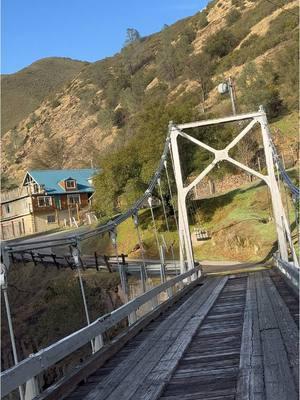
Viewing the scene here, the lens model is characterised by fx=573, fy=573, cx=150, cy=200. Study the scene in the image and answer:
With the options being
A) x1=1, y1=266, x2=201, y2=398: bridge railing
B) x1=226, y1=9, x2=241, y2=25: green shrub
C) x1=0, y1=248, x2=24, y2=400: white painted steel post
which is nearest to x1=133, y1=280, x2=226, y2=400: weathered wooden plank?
x1=1, y1=266, x2=201, y2=398: bridge railing

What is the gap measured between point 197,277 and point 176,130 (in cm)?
714

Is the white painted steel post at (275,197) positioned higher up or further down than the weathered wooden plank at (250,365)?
higher up

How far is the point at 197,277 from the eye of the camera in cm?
2225

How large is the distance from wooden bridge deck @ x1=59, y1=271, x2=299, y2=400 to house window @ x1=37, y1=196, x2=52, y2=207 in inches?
2317

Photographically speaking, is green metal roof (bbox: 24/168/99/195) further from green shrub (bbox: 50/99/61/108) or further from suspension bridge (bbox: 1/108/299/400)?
green shrub (bbox: 50/99/61/108)

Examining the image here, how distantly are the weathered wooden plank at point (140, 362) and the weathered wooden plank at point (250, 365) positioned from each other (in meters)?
1.13

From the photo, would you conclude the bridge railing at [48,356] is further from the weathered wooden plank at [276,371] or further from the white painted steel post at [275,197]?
the white painted steel post at [275,197]

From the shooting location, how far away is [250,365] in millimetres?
6445

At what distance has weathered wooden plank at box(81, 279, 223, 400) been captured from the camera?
6.04 meters

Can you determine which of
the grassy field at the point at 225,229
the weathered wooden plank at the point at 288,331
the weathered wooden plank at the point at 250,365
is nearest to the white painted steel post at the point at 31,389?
the weathered wooden plank at the point at 250,365

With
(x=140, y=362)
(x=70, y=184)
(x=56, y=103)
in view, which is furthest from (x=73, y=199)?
(x=56, y=103)

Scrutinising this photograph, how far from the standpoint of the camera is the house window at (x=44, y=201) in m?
69.7

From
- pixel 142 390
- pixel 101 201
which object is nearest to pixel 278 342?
pixel 142 390

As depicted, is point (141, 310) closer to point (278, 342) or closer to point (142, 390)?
point (278, 342)
